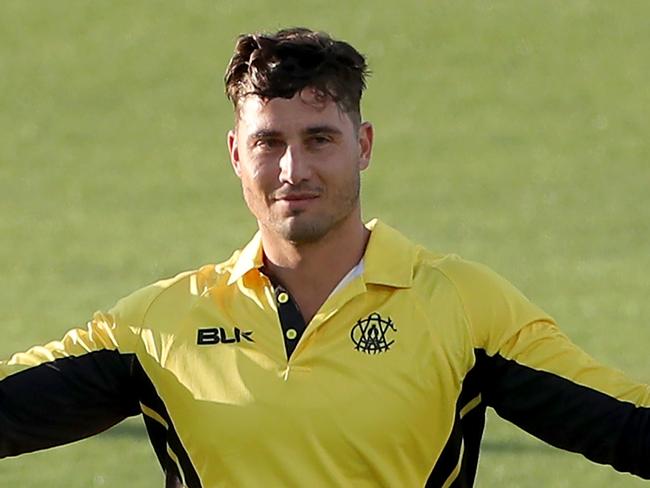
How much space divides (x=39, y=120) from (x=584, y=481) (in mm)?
9349

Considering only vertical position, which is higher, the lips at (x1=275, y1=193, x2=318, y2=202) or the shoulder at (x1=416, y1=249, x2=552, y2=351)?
the lips at (x1=275, y1=193, x2=318, y2=202)

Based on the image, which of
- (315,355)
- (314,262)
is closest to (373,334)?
(315,355)

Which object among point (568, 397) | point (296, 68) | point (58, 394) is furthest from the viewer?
point (58, 394)

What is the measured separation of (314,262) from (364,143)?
12.7 inches

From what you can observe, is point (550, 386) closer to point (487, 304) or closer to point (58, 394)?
point (487, 304)

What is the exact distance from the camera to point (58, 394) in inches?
180

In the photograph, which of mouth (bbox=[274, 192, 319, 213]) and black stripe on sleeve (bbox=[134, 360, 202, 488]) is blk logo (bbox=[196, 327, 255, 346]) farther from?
mouth (bbox=[274, 192, 319, 213])

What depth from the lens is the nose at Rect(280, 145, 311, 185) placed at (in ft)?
14.4

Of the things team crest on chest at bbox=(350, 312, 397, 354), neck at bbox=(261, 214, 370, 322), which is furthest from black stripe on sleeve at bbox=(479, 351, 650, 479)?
neck at bbox=(261, 214, 370, 322)

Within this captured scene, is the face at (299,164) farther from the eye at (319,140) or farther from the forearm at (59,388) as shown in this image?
the forearm at (59,388)

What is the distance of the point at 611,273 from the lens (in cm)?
1238

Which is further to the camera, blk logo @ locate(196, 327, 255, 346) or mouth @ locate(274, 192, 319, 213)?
blk logo @ locate(196, 327, 255, 346)

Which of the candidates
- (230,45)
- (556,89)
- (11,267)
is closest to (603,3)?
(556,89)

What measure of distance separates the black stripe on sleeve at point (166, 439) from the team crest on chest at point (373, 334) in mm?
503
